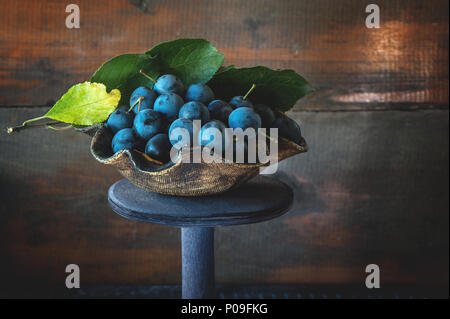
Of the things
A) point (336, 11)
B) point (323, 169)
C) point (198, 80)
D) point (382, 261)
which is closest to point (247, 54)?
point (336, 11)

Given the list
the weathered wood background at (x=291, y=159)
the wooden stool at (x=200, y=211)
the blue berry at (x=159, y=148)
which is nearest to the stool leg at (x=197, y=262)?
the wooden stool at (x=200, y=211)

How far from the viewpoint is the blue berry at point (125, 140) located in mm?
561

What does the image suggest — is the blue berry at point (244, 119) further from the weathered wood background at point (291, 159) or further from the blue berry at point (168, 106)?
the weathered wood background at point (291, 159)

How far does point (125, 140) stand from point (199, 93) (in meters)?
0.13

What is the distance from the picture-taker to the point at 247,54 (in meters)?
1.13

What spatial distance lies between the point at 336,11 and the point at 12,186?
104cm

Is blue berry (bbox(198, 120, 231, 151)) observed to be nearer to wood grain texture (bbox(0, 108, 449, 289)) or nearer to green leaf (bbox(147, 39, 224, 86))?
green leaf (bbox(147, 39, 224, 86))

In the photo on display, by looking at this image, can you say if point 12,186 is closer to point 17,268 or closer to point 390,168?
point 17,268

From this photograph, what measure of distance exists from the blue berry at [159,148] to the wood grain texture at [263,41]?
0.63 metres

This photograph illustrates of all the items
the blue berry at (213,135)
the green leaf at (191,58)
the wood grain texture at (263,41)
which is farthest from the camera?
the wood grain texture at (263,41)

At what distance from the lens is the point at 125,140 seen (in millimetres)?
562

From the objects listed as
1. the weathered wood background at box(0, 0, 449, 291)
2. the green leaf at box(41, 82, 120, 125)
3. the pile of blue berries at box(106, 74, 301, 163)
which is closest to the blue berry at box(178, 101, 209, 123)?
the pile of blue berries at box(106, 74, 301, 163)

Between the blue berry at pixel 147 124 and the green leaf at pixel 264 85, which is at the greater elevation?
the green leaf at pixel 264 85

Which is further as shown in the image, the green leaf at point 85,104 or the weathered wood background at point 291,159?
the weathered wood background at point 291,159
